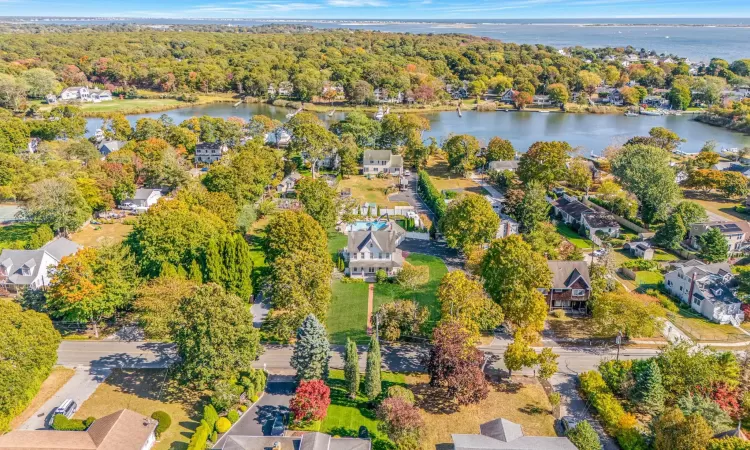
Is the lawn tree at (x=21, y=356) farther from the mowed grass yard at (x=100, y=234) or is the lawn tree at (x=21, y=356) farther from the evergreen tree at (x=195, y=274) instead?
the mowed grass yard at (x=100, y=234)

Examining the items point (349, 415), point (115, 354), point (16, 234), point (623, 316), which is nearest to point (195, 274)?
point (115, 354)

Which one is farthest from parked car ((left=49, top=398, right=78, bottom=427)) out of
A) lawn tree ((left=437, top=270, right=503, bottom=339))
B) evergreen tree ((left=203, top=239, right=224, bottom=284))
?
lawn tree ((left=437, top=270, right=503, bottom=339))

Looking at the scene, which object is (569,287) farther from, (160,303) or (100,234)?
(100,234)

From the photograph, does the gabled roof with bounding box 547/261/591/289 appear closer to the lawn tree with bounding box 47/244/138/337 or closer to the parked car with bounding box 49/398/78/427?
the lawn tree with bounding box 47/244/138/337

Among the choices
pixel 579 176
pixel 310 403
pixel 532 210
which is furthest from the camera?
pixel 579 176

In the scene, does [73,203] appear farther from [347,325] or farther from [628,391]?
[628,391]

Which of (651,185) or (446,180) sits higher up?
(651,185)
